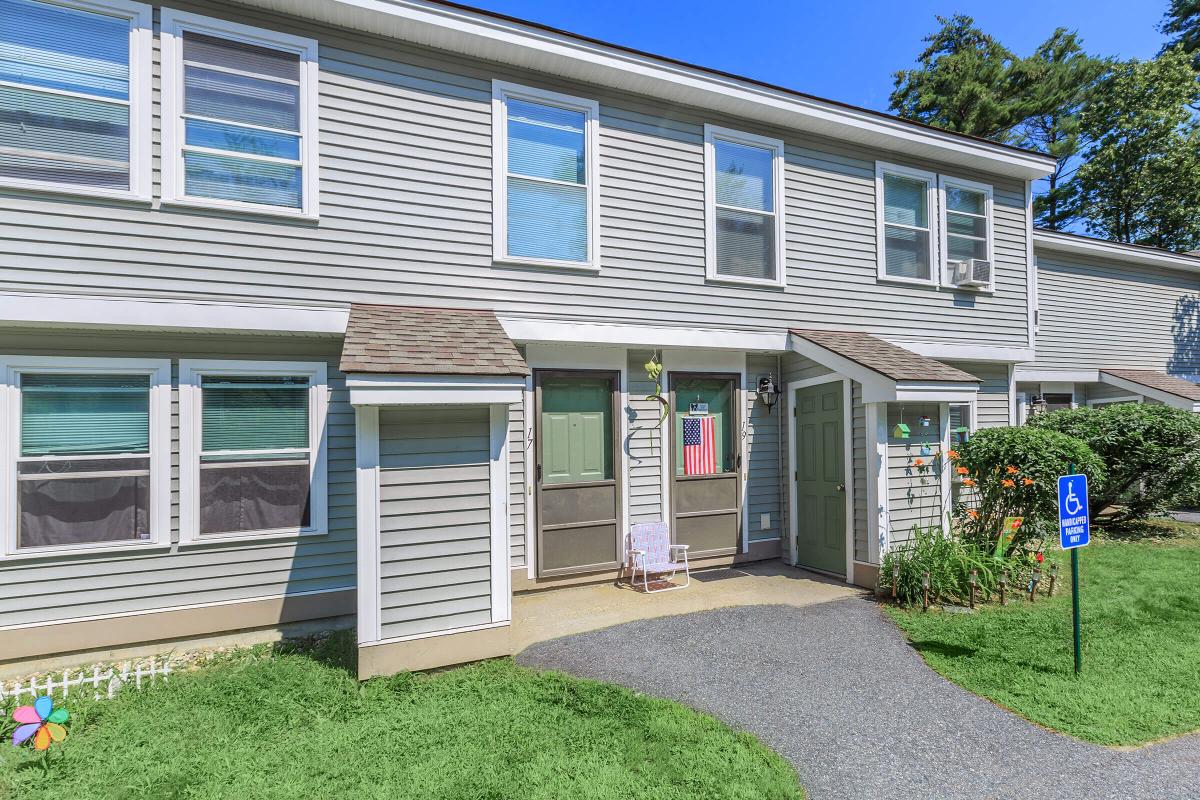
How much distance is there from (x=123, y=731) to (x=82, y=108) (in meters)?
4.83

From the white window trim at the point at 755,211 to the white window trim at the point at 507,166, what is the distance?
1.43m

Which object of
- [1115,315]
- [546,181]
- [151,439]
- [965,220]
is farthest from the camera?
[1115,315]

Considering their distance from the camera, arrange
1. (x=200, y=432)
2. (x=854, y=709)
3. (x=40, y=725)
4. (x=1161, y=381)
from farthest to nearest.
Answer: (x=1161, y=381) → (x=200, y=432) → (x=854, y=709) → (x=40, y=725)

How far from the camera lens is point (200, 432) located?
16.3 ft

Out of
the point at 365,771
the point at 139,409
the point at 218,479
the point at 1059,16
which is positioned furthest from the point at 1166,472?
the point at 1059,16

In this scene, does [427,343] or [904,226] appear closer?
[427,343]

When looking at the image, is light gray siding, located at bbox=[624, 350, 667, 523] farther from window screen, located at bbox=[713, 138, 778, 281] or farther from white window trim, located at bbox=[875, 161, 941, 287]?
white window trim, located at bbox=[875, 161, 941, 287]

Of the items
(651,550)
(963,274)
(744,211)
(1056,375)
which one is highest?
(744,211)

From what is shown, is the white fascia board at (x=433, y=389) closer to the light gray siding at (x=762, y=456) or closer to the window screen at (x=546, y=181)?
the window screen at (x=546, y=181)

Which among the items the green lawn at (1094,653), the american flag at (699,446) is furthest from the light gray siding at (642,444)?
the green lawn at (1094,653)

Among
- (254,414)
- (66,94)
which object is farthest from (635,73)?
(254,414)

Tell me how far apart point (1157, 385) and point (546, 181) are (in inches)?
470

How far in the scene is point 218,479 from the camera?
16.5 feet

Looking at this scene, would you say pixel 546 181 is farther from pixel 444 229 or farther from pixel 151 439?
pixel 151 439
